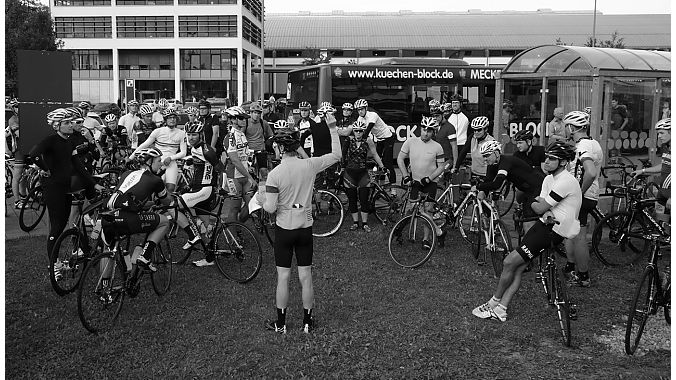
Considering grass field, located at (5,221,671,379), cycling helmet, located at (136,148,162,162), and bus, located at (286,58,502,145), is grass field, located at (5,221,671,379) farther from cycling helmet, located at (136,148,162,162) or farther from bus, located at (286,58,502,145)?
bus, located at (286,58,502,145)

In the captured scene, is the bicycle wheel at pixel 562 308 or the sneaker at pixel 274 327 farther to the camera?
the sneaker at pixel 274 327

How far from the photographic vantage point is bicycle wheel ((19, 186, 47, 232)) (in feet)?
33.6

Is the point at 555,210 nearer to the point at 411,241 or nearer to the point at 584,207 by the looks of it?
the point at 584,207

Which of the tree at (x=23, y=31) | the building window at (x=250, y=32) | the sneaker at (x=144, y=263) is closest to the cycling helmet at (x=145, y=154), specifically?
the sneaker at (x=144, y=263)

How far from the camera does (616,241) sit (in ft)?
27.9

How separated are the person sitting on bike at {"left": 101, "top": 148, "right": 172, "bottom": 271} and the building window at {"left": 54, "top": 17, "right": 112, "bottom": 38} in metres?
57.9

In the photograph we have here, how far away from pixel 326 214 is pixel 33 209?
4.50 meters

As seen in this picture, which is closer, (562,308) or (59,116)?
(562,308)

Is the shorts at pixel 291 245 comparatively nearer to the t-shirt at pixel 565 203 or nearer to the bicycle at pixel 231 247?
the bicycle at pixel 231 247

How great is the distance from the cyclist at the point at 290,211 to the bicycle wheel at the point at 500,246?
2708 mm

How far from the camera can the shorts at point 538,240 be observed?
5898 millimetres

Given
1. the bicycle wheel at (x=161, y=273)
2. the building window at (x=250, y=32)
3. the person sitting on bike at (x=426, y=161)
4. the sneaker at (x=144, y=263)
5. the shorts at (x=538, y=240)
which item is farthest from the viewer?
the building window at (x=250, y=32)

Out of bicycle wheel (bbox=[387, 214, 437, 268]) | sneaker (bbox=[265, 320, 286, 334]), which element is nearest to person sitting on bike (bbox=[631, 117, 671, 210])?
bicycle wheel (bbox=[387, 214, 437, 268])

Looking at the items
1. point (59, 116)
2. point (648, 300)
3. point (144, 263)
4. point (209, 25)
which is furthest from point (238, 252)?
point (209, 25)
